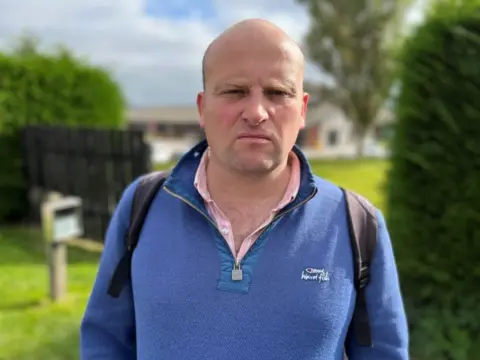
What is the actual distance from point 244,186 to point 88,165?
7366 mm

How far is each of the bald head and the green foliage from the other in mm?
2557

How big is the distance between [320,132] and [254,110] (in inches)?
2406

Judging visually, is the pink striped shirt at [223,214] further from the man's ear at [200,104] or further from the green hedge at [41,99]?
the green hedge at [41,99]

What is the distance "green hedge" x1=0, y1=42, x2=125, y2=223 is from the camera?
9680 millimetres

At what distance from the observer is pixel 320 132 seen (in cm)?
6159

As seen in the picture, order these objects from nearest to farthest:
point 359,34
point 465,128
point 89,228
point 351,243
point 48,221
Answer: point 351,243
point 465,128
point 48,221
point 89,228
point 359,34

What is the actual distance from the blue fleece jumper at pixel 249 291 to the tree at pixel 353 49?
96.5 feet

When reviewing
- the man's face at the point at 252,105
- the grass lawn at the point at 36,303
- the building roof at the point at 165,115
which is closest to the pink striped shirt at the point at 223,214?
the man's face at the point at 252,105

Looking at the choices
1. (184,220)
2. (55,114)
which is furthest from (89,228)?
(184,220)

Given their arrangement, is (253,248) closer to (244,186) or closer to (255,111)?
(244,186)

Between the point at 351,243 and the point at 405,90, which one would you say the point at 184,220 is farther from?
the point at 405,90

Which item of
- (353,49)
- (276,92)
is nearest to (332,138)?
(353,49)

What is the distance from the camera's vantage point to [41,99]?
9.97 m

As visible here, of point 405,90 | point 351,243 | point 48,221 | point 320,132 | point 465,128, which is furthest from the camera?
point 320,132
